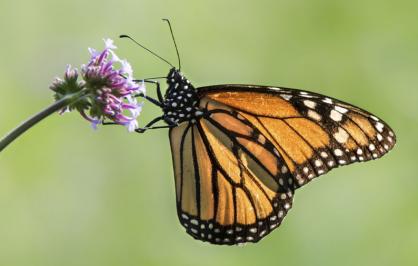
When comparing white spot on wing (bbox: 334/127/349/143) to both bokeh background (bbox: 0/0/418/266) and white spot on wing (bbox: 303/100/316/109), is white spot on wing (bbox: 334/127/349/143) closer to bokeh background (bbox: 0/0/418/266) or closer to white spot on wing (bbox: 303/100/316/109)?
white spot on wing (bbox: 303/100/316/109)

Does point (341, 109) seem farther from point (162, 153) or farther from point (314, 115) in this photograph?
point (162, 153)

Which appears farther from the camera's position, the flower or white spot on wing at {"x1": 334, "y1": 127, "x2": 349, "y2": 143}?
white spot on wing at {"x1": 334, "y1": 127, "x2": 349, "y2": 143}

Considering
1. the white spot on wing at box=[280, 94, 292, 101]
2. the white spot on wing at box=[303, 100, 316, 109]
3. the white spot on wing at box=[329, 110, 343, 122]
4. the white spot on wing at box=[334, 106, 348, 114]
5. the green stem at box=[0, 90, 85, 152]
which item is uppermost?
the white spot on wing at box=[280, 94, 292, 101]

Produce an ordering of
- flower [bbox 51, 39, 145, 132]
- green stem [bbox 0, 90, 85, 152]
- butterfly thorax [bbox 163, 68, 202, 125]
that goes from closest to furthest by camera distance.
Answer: green stem [bbox 0, 90, 85, 152]
flower [bbox 51, 39, 145, 132]
butterfly thorax [bbox 163, 68, 202, 125]

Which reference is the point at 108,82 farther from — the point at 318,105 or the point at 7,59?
Answer: the point at 7,59

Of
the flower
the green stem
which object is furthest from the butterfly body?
the green stem

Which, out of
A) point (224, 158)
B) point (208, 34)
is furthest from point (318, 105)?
point (208, 34)
